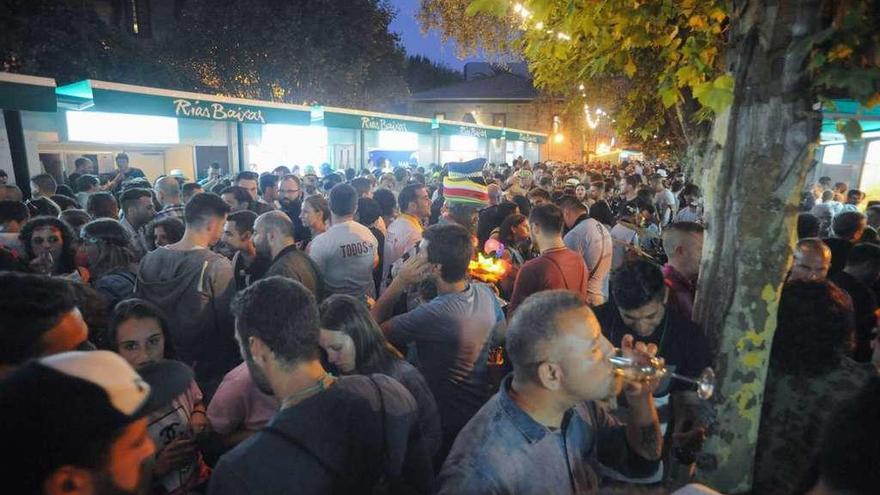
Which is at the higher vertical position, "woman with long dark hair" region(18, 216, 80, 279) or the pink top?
"woman with long dark hair" region(18, 216, 80, 279)

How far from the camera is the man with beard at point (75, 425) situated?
3.84 ft

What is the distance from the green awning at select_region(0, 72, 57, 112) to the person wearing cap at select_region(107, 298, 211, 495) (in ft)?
17.0

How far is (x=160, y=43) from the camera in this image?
27.0 meters

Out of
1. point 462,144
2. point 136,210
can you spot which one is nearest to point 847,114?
point 136,210

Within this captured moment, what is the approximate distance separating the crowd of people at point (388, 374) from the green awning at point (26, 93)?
2932 millimetres

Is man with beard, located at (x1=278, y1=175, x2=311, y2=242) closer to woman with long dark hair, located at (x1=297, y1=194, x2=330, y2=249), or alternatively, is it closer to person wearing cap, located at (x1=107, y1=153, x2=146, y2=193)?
woman with long dark hair, located at (x1=297, y1=194, x2=330, y2=249)

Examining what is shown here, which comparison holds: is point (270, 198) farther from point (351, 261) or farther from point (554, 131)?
point (554, 131)

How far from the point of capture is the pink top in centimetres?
Answer: 264

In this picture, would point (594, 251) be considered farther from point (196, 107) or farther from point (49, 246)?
point (196, 107)

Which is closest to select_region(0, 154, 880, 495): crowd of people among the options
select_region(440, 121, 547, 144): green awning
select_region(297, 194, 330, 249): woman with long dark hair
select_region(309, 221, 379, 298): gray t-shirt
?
select_region(309, 221, 379, 298): gray t-shirt

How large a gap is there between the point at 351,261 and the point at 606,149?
50.4 metres

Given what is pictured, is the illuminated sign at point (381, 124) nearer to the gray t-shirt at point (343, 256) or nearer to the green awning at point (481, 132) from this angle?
the green awning at point (481, 132)

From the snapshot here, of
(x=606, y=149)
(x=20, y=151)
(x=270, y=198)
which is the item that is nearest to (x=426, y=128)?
(x=270, y=198)

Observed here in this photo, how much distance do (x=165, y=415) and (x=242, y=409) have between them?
0.37 m
